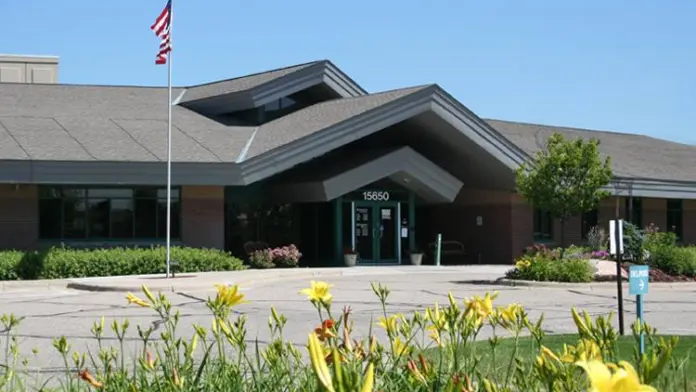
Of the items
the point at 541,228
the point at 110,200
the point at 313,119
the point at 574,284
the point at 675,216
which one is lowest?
the point at 574,284

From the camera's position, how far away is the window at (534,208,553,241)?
36.4 m

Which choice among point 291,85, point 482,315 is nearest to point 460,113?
point 291,85

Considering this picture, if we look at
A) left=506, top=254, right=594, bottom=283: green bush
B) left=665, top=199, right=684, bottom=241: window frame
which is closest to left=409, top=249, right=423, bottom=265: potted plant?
left=506, top=254, right=594, bottom=283: green bush

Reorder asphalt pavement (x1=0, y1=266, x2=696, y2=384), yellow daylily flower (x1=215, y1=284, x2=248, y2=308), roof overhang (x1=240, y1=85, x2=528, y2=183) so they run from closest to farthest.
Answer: yellow daylily flower (x1=215, y1=284, x2=248, y2=308) → asphalt pavement (x1=0, y1=266, x2=696, y2=384) → roof overhang (x1=240, y1=85, x2=528, y2=183)

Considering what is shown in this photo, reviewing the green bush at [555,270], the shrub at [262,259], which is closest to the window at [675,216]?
the green bush at [555,270]

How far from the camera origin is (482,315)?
358 centimetres

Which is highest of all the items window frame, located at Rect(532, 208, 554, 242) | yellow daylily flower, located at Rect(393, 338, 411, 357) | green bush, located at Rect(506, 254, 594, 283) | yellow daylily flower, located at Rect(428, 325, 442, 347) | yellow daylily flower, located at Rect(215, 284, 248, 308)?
window frame, located at Rect(532, 208, 554, 242)

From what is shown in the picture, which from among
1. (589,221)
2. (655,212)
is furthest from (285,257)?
(655,212)

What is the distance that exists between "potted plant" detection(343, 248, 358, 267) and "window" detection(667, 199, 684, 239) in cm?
1690

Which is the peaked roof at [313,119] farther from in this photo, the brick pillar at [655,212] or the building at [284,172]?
the brick pillar at [655,212]

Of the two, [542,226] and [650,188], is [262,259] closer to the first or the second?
[542,226]

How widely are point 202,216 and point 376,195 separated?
6704 millimetres

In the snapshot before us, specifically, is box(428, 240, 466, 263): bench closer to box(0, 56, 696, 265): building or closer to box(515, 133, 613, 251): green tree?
box(0, 56, 696, 265): building

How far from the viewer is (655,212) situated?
40.4m
